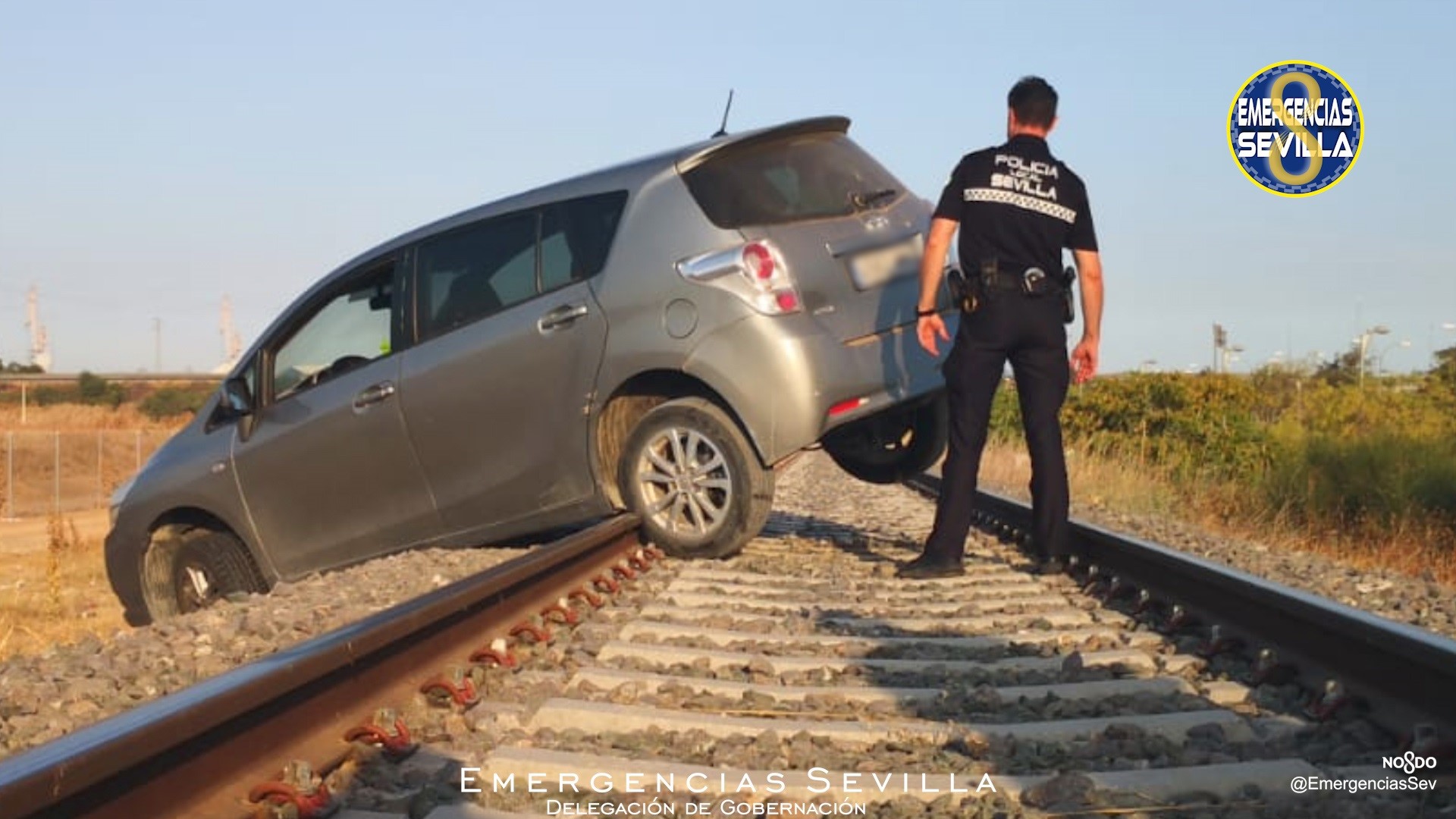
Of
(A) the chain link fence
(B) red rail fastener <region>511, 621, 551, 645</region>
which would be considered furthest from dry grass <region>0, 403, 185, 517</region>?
(B) red rail fastener <region>511, 621, 551, 645</region>

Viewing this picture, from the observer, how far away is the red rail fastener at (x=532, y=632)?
5121 millimetres

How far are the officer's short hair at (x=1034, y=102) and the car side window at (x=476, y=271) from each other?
2521 millimetres

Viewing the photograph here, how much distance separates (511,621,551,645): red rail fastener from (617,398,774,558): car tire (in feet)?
7.26

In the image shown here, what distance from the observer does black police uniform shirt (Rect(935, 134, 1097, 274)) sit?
676cm

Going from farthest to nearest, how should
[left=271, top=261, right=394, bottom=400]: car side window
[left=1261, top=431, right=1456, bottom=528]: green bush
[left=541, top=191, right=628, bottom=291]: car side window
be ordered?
[left=1261, top=431, right=1456, bottom=528]: green bush, [left=271, top=261, right=394, bottom=400]: car side window, [left=541, top=191, right=628, bottom=291]: car side window

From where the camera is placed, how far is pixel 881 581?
6.97 meters

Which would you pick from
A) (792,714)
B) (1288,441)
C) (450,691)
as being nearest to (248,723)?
(450,691)

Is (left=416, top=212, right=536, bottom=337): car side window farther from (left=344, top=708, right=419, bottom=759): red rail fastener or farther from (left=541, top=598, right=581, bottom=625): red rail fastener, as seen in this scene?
(left=344, top=708, right=419, bottom=759): red rail fastener

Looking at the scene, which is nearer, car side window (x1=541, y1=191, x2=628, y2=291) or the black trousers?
the black trousers

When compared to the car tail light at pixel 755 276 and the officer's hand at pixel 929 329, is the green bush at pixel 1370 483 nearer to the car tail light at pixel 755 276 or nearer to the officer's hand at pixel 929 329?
the officer's hand at pixel 929 329

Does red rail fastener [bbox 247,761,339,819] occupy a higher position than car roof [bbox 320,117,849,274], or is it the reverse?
car roof [bbox 320,117,849,274]

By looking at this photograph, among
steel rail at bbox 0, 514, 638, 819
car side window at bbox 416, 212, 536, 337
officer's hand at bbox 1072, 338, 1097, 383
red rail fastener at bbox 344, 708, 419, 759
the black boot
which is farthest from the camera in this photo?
car side window at bbox 416, 212, 536, 337

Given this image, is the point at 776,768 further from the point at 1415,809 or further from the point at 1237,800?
the point at 1415,809

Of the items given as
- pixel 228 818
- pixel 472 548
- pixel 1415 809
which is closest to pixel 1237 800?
pixel 1415 809
